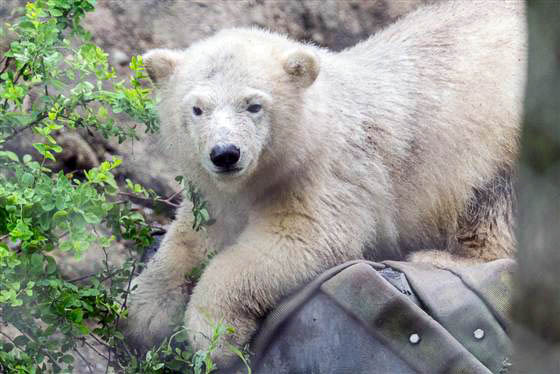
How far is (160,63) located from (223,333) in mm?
1388

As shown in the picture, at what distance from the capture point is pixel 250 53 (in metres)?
3.80

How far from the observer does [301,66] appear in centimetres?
377

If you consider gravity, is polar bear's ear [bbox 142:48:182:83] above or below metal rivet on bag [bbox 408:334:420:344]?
above

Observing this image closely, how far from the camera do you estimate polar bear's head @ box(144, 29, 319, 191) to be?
3512mm

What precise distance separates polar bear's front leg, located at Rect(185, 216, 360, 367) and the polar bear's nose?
1.57ft

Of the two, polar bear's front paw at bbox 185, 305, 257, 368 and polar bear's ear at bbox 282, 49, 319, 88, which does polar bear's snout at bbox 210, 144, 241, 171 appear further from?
polar bear's front paw at bbox 185, 305, 257, 368

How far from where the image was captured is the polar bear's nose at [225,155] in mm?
3387

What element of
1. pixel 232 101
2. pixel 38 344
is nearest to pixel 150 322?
pixel 38 344

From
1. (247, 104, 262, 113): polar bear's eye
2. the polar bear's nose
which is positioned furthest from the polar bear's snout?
(247, 104, 262, 113): polar bear's eye

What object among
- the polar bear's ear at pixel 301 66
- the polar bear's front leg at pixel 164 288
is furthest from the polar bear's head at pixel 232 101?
the polar bear's front leg at pixel 164 288

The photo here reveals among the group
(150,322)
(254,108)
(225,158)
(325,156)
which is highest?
(254,108)

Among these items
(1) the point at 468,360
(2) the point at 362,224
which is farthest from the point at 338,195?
(1) the point at 468,360

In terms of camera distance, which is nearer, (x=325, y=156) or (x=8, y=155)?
(x=8, y=155)

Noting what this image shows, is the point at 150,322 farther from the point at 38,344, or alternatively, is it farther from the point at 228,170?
the point at 228,170
